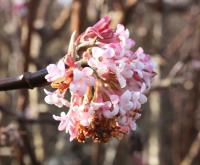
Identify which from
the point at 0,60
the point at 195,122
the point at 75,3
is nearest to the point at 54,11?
the point at 0,60

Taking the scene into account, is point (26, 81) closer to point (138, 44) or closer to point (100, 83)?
point (100, 83)

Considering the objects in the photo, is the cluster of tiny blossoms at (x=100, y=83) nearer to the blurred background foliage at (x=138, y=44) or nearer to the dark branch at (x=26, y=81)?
the dark branch at (x=26, y=81)

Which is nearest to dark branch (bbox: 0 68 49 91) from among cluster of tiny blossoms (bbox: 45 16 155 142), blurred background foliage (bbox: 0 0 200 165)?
cluster of tiny blossoms (bbox: 45 16 155 142)

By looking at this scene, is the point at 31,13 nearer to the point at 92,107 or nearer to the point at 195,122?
the point at 92,107

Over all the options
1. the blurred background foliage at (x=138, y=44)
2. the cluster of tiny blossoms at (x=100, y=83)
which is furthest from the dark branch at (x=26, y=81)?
the blurred background foliage at (x=138, y=44)

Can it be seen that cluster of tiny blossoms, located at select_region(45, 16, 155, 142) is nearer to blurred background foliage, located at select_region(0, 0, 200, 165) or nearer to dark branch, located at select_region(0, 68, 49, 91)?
dark branch, located at select_region(0, 68, 49, 91)

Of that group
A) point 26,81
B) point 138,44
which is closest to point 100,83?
point 26,81

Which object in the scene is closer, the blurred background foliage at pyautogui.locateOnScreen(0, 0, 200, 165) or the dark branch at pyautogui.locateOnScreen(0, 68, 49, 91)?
the dark branch at pyautogui.locateOnScreen(0, 68, 49, 91)

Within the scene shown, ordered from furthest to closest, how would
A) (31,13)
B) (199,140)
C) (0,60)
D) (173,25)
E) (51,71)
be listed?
1. (173,25)
2. (0,60)
3. (199,140)
4. (31,13)
5. (51,71)
